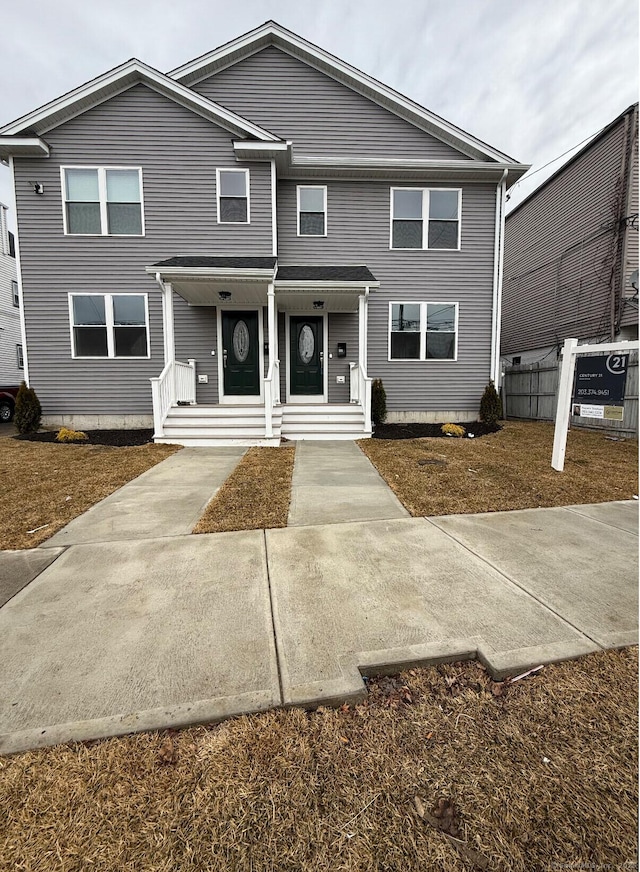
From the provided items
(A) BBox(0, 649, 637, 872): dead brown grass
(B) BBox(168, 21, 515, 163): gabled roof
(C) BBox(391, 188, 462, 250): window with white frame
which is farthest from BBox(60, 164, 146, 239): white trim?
(A) BBox(0, 649, 637, 872): dead brown grass

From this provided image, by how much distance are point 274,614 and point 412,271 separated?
9.73 m

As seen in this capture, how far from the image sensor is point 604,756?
1475 mm

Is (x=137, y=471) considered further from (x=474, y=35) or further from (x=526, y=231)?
(x=526, y=231)

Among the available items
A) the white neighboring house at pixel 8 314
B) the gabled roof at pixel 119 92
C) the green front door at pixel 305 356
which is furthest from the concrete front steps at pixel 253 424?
the white neighboring house at pixel 8 314

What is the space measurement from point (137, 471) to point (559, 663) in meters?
5.47

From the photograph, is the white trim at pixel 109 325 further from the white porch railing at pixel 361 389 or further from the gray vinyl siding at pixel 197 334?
the white porch railing at pixel 361 389

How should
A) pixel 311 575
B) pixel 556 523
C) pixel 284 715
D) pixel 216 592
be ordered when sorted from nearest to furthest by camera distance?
1. pixel 284 715
2. pixel 216 592
3. pixel 311 575
4. pixel 556 523

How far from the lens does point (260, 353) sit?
9.84 metres

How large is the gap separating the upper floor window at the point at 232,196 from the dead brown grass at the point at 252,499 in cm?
627

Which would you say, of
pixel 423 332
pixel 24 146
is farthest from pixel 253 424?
pixel 24 146

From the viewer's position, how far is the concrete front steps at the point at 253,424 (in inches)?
311

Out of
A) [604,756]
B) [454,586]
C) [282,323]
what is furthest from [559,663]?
[282,323]

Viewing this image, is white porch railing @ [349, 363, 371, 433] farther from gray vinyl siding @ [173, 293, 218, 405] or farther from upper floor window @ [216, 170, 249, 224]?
upper floor window @ [216, 170, 249, 224]

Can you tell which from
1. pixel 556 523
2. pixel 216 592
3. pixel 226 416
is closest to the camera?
pixel 216 592
